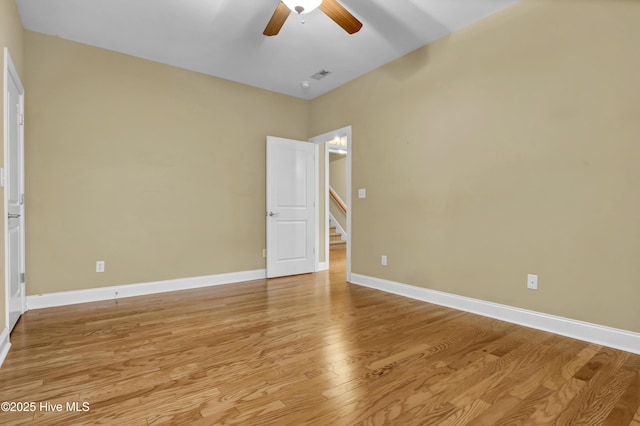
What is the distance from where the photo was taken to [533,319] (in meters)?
2.74

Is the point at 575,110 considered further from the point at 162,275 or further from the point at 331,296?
the point at 162,275

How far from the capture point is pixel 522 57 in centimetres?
284

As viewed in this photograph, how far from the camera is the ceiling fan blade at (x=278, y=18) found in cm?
249

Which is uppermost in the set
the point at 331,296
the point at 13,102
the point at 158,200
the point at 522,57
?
the point at 522,57

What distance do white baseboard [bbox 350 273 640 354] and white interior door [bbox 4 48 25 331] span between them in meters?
3.64

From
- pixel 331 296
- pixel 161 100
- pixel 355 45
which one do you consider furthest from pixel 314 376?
pixel 161 100

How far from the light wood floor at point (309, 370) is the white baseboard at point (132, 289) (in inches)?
9.7

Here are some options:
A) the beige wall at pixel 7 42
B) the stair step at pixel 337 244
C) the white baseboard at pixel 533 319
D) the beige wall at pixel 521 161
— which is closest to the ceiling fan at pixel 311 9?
the beige wall at pixel 521 161

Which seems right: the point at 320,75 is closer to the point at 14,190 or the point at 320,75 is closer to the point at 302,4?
the point at 302,4

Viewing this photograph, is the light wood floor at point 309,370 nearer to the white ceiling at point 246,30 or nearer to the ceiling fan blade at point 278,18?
the ceiling fan blade at point 278,18

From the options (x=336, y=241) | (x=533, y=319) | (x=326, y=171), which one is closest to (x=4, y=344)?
(x=533, y=319)

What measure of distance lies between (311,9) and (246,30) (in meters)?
1.18

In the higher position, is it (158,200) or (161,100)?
(161,100)

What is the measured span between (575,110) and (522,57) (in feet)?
2.20
